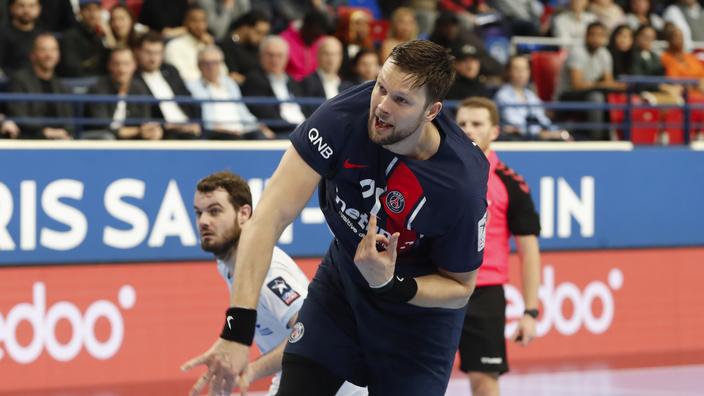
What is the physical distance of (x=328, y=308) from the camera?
5.90m

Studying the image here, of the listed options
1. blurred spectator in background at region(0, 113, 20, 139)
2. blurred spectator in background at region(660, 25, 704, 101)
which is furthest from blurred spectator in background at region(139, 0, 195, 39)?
blurred spectator in background at region(660, 25, 704, 101)

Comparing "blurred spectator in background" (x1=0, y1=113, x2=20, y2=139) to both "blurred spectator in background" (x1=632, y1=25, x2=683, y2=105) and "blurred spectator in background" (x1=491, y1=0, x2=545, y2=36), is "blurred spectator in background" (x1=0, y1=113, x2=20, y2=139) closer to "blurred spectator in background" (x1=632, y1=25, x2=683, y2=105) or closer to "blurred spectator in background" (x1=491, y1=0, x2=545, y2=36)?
"blurred spectator in background" (x1=632, y1=25, x2=683, y2=105)

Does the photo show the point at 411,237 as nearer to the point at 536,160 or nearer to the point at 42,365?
the point at 42,365

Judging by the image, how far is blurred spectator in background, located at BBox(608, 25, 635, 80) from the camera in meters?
17.2

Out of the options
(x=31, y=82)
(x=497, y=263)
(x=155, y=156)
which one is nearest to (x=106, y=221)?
(x=155, y=156)

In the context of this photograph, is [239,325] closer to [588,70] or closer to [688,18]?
[588,70]

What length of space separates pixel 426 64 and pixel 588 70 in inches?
476

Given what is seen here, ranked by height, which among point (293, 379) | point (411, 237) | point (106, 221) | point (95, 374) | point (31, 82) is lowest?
point (95, 374)

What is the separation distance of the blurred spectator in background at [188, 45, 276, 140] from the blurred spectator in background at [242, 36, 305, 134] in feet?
0.57

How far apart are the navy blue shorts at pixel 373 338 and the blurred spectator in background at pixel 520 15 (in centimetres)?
1318

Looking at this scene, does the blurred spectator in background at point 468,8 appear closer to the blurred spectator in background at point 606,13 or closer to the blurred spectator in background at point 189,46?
the blurred spectator in background at point 606,13

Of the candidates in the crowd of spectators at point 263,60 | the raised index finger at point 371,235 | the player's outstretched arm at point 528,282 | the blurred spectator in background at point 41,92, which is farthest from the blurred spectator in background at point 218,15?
the raised index finger at point 371,235

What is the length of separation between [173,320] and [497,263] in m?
4.18

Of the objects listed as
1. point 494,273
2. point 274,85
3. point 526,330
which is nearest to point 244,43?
point 274,85
